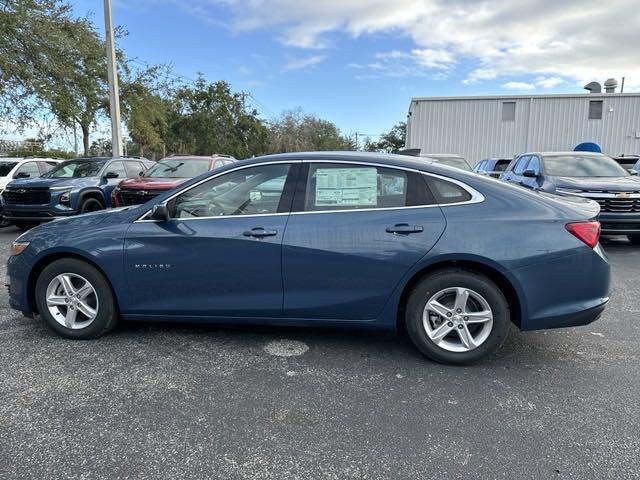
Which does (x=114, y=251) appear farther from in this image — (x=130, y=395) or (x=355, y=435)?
(x=355, y=435)

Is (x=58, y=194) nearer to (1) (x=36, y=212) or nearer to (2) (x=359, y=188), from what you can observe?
(1) (x=36, y=212)

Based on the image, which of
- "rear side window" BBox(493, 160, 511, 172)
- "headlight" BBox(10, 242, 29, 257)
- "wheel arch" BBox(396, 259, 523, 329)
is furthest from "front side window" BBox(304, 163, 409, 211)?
"rear side window" BBox(493, 160, 511, 172)

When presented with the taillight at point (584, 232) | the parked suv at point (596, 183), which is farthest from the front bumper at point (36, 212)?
the parked suv at point (596, 183)

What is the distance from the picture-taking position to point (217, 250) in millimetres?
3564

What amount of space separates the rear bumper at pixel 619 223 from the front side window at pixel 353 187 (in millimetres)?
5757

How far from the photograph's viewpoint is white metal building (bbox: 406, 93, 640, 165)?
23.5 metres

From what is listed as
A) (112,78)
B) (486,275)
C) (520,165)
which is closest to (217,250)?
(486,275)

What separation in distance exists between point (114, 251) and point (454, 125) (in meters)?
22.6

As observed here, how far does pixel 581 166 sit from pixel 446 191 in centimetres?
673

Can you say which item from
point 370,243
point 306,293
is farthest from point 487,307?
point 306,293

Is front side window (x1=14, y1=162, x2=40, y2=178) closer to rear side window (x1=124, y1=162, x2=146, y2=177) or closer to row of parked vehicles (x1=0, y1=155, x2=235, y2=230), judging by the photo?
row of parked vehicles (x1=0, y1=155, x2=235, y2=230)

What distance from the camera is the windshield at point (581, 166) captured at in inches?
338

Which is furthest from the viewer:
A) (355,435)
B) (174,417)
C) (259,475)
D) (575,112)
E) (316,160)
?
(575,112)

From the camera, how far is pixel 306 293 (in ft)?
11.6
